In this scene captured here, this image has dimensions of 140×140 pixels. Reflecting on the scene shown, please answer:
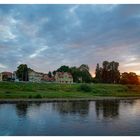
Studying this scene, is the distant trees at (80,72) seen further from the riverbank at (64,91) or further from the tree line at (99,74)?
the riverbank at (64,91)

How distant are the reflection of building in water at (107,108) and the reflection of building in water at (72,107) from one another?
392 mm

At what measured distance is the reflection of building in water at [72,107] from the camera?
10258mm

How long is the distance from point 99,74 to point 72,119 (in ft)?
4.45

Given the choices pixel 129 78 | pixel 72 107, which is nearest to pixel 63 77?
pixel 129 78

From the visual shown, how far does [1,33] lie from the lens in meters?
7.76

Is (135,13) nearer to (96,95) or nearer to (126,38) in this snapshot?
(126,38)

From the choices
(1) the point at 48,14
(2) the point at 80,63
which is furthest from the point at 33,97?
(1) the point at 48,14

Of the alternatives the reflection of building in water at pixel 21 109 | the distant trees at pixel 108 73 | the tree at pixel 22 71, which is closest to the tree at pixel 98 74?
the distant trees at pixel 108 73

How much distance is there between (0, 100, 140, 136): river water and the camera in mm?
7305

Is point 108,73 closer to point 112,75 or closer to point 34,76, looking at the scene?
point 112,75

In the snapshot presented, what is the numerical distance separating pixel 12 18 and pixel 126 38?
103 inches

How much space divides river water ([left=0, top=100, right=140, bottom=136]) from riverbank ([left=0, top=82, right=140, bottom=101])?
283mm

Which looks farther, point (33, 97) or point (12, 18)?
point (33, 97)

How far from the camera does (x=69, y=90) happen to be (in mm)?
10125
